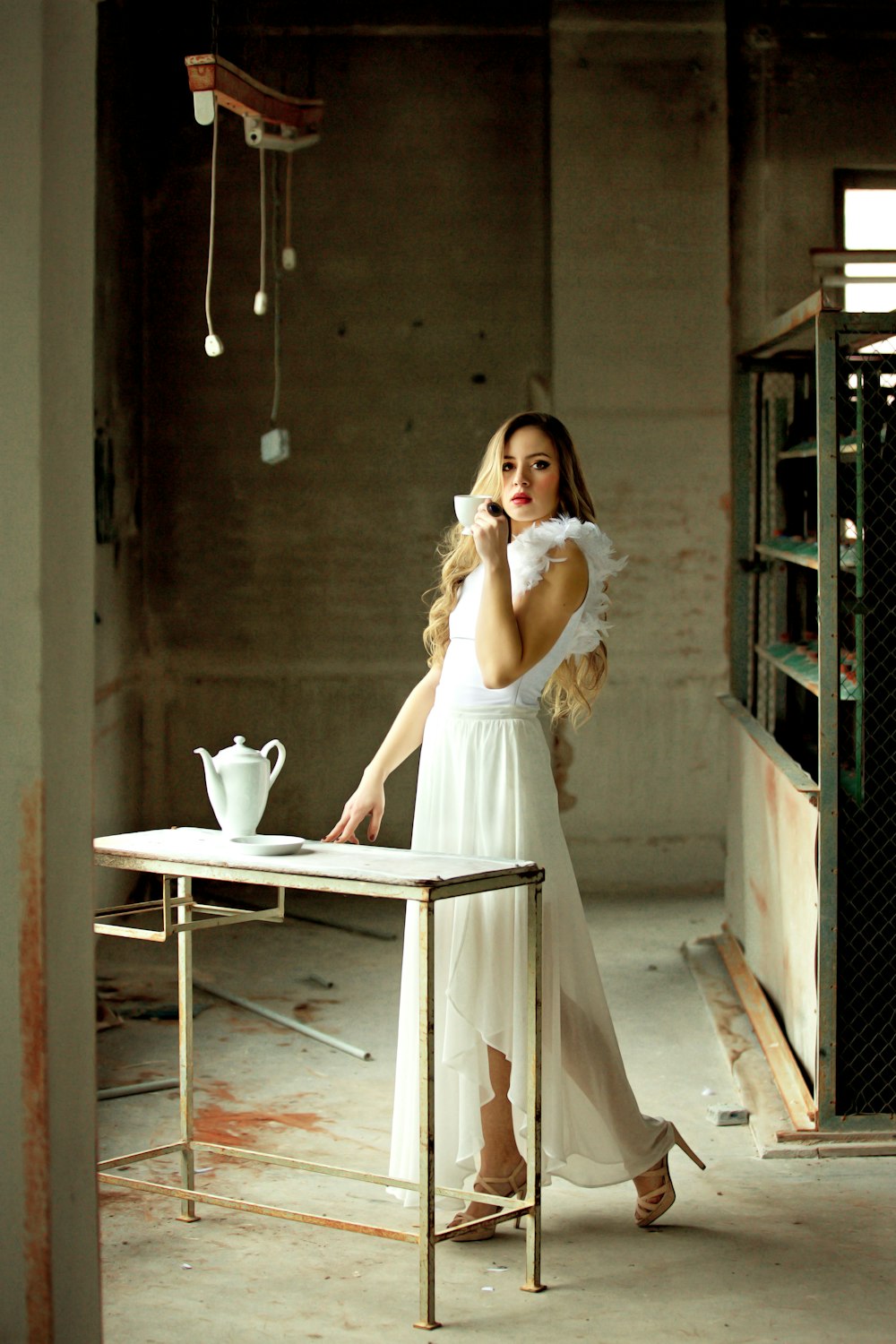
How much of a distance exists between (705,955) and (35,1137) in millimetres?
4087

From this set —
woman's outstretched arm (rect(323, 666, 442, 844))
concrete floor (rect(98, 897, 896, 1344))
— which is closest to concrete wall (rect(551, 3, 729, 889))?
concrete floor (rect(98, 897, 896, 1344))

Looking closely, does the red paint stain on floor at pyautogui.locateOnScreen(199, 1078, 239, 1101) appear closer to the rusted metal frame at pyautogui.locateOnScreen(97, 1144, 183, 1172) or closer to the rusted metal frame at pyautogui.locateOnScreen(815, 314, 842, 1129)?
the rusted metal frame at pyautogui.locateOnScreen(97, 1144, 183, 1172)

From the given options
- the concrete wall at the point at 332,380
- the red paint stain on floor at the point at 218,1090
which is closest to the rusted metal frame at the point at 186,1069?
the red paint stain on floor at the point at 218,1090

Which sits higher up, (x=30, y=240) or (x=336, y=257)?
(x=336, y=257)

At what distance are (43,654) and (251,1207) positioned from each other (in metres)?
1.65

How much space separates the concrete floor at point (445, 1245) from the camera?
9.23 feet

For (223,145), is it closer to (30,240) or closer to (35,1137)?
(30,240)

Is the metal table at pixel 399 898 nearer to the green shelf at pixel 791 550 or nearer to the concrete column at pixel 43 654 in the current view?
the concrete column at pixel 43 654

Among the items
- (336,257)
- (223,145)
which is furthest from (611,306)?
(223,145)

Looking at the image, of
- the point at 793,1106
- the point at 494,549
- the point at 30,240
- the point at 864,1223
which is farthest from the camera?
the point at 793,1106

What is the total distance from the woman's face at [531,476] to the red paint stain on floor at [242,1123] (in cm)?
176

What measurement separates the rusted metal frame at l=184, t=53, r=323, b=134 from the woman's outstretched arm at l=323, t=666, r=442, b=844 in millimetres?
1887

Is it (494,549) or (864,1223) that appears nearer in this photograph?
(494,549)

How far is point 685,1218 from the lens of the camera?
3352 mm
